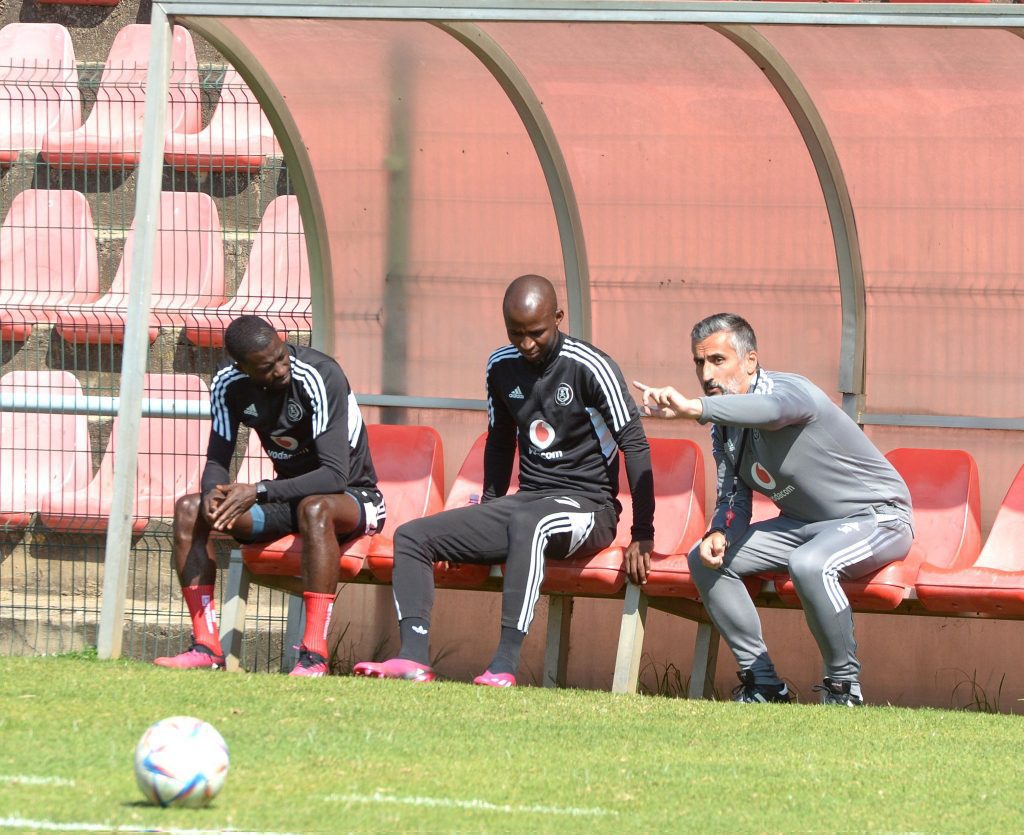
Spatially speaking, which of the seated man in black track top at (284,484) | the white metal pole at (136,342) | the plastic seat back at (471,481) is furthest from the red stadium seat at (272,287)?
the white metal pole at (136,342)

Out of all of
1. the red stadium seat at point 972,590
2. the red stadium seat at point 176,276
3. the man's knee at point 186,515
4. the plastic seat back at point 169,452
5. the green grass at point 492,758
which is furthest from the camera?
the red stadium seat at point 176,276

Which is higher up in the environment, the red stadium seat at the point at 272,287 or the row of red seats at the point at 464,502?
the red stadium seat at the point at 272,287

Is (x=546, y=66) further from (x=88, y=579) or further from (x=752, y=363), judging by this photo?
(x=88, y=579)

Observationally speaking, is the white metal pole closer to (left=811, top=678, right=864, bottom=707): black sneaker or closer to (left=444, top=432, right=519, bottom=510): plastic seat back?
(left=444, top=432, right=519, bottom=510): plastic seat back

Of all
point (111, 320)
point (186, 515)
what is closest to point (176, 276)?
point (111, 320)

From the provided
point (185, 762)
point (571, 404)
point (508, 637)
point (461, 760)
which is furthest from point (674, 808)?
point (571, 404)

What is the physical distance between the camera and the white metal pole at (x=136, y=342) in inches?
228

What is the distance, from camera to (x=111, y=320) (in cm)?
871

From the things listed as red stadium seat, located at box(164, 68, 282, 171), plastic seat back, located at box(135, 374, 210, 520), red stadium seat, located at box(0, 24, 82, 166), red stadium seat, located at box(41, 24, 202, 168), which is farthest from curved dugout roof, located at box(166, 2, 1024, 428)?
red stadium seat, located at box(0, 24, 82, 166)

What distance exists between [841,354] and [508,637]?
7.38 ft

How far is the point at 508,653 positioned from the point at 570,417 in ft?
3.34

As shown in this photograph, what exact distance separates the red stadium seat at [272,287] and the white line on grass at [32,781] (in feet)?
14.1

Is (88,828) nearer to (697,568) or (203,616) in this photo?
(203,616)

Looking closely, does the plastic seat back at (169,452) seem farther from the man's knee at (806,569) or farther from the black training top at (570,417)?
the man's knee at (806,569)
